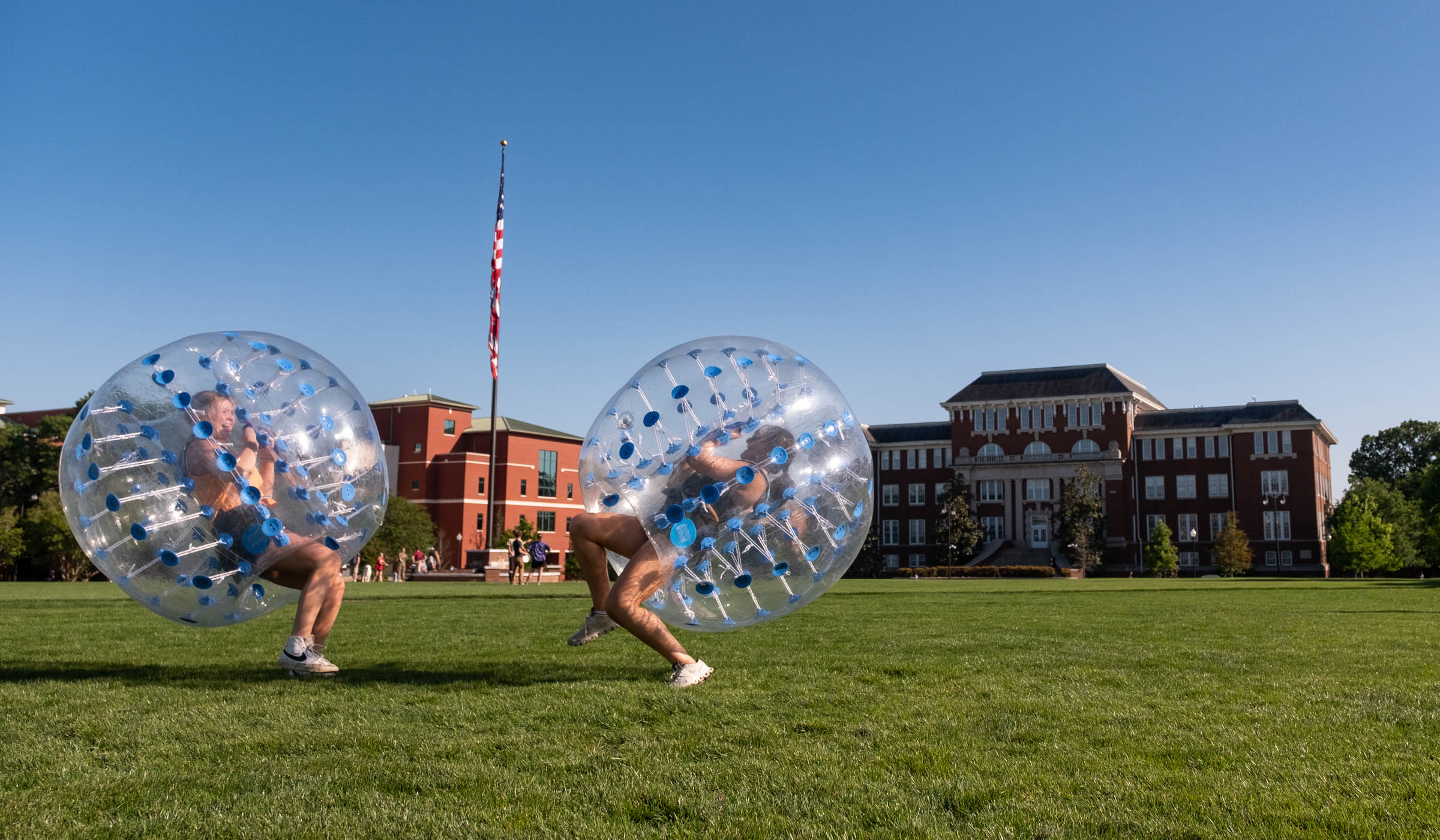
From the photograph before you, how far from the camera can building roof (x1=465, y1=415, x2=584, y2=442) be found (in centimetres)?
9269

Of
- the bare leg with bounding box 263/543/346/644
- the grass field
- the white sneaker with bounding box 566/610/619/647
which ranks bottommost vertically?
the grass field

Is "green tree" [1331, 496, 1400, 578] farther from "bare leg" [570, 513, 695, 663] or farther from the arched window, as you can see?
"bare leg" [570, 513, 695, 663]

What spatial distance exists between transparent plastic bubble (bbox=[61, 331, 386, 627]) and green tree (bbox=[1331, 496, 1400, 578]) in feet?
265

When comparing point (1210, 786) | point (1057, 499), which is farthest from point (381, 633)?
point (1057, 499)

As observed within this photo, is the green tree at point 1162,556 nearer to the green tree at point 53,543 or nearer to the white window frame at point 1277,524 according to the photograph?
the white window frame at point 1277,524

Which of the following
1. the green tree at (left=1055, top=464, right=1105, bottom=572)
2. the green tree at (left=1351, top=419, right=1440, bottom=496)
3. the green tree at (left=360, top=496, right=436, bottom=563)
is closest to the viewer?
the green tree at (left=360, top=496, right=436, bottom=563)

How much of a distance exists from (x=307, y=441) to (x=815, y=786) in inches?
197

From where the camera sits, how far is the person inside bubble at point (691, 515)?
7035mm

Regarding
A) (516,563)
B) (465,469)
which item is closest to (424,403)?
(465,469)

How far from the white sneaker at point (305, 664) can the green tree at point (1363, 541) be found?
80533 millimetres

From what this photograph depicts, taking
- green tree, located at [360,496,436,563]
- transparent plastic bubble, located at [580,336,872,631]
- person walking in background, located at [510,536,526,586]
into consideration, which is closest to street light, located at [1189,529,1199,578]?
green tree, located at [360,496,436,563]

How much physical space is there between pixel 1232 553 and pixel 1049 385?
1992 cm

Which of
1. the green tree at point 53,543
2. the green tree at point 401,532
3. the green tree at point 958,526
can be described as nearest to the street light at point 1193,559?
the green tree at point 958,526

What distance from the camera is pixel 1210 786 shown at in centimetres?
428
